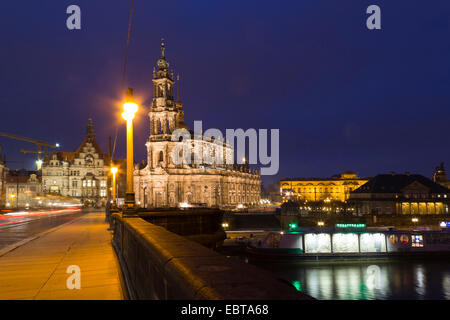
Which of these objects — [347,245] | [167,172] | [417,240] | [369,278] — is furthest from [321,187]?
[369,278]

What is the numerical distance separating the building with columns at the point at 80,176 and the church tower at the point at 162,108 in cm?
1636

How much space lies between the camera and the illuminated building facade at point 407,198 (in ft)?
271

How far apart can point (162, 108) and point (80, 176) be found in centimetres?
3132

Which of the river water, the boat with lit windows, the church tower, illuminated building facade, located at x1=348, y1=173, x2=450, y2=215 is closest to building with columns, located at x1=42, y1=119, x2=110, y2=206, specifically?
the church tower

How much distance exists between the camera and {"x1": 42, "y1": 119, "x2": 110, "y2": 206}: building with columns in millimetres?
99062

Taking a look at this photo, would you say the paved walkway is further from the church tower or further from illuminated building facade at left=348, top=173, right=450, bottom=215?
A: the church tower

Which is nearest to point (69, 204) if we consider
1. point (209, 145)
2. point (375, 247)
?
point (209, 145)

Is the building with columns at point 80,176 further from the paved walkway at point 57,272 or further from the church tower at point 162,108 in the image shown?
the paved walkway at point 57,272

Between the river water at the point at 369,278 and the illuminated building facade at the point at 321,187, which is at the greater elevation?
the illuminated building facade at the point at 321,187

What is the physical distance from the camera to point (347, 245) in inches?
1859

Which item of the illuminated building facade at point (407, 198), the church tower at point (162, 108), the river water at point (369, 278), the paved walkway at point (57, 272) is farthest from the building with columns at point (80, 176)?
the paved walkway at point (57, 272)
